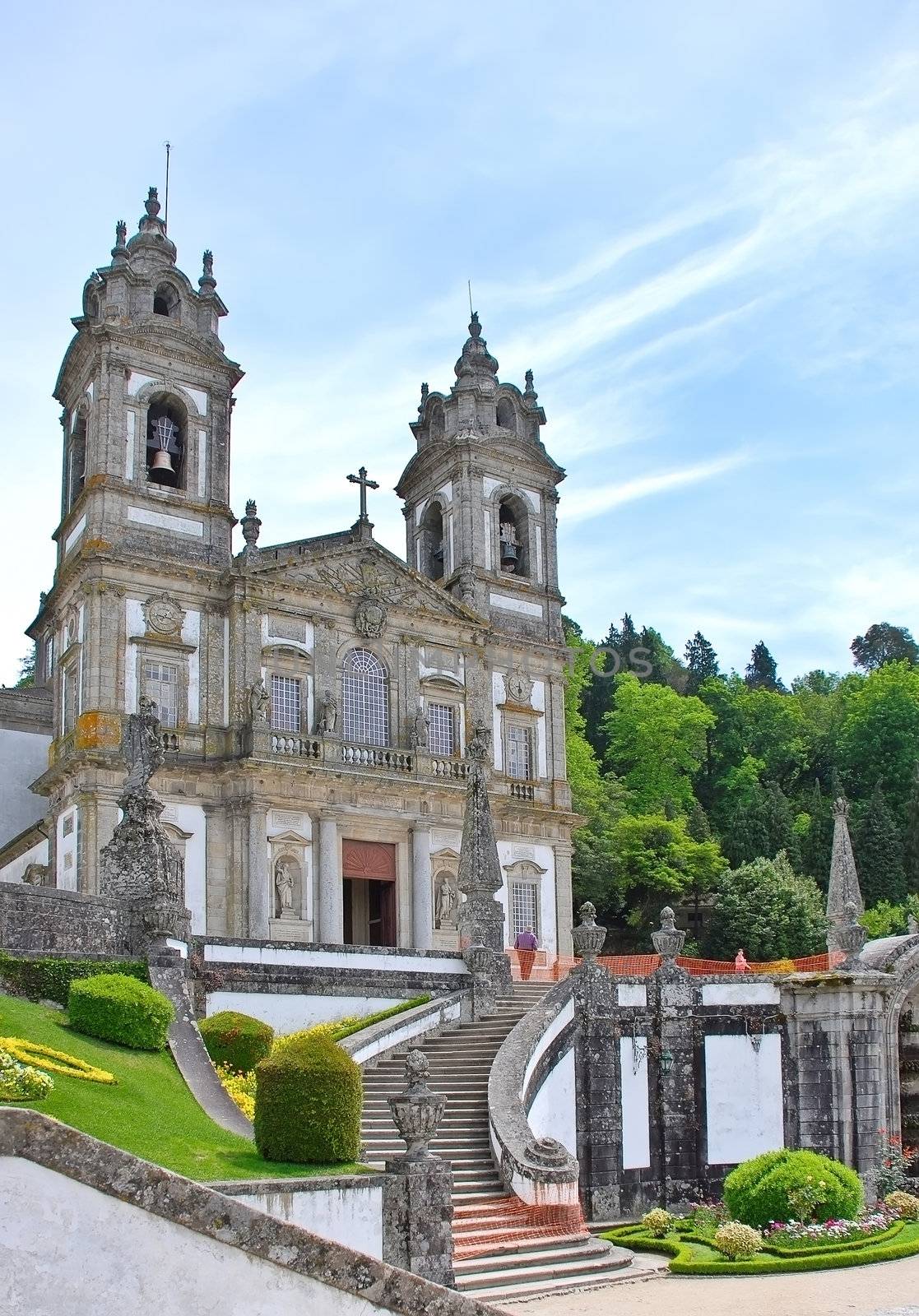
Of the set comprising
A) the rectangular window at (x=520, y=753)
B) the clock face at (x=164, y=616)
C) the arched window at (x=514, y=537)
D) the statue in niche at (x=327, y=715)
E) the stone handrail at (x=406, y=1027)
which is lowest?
the stone handrail at (x=406, y=1027)

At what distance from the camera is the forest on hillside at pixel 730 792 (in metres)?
49.8

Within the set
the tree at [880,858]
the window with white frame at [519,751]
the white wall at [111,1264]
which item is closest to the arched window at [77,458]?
the window with white frame at [519,751]

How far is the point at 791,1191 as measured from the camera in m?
18.6

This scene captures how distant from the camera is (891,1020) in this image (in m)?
23.4

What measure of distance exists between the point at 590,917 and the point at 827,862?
37.4m

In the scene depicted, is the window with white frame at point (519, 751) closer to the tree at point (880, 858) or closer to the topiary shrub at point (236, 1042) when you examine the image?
the tree at point (880, 858)

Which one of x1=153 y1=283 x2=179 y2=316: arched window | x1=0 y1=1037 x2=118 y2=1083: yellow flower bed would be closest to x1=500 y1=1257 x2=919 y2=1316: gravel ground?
x1=0 y1=1037 x2=118 y2=1083: yellow flower bed

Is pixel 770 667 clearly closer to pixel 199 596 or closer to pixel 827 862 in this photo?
pixel 827 862

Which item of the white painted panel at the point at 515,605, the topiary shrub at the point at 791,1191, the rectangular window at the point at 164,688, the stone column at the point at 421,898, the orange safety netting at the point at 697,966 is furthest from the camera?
the white painted panel at the point at 515,605

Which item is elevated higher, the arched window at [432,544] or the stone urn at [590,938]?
the arched window at [432,544]

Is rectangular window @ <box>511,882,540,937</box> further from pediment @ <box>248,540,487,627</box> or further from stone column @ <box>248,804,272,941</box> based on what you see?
stone column @ <box>248,804,272,941</box>

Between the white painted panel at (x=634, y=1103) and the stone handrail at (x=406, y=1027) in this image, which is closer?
the stone handrail at (x=406, y=1027)

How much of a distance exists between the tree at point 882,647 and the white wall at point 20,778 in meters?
58.4

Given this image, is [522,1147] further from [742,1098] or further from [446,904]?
[446,904]
